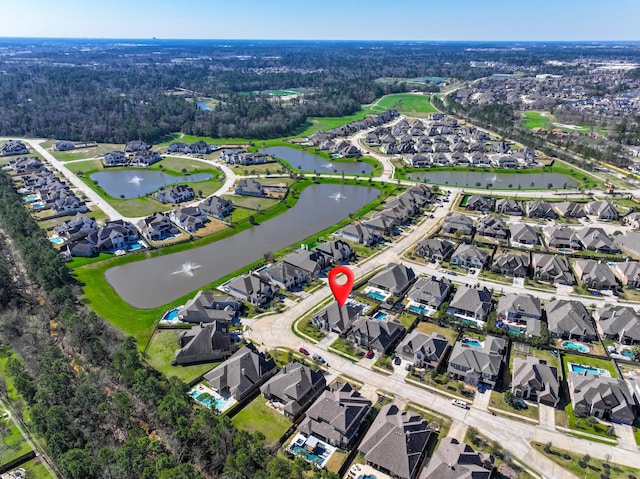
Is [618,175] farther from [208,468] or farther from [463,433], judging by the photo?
[208,468]

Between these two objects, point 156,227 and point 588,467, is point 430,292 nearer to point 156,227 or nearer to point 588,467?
point 588,467

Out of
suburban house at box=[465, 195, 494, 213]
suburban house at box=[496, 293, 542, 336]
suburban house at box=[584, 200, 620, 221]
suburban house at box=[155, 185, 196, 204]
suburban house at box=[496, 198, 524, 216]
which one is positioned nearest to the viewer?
suburban house at box=[496, 293, 542, 336]

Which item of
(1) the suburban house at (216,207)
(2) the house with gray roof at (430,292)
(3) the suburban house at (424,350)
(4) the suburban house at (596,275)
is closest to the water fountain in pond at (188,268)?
(1) the suburban house at (216,207)

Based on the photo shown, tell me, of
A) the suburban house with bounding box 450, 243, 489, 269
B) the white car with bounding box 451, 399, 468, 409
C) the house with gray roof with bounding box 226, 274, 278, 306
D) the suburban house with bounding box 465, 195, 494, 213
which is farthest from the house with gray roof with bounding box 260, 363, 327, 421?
the suburban house with bounding box 465, 195, 494, 213

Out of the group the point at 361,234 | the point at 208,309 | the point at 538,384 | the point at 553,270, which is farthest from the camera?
the point at 361,234

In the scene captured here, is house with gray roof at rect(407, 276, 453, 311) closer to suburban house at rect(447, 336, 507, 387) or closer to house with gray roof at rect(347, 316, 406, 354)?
house with gray roof at rect(347, 316, 406, 354)

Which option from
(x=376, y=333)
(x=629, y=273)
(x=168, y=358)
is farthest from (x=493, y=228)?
(x=168, y=358)

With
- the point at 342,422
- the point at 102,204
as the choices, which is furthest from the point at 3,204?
the point at 342,422

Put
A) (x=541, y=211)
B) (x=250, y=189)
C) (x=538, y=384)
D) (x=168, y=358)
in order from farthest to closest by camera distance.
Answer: (x=250, y=189) → (x=541, y=211) → (x=168, y=358) → (x=538, y=384)
